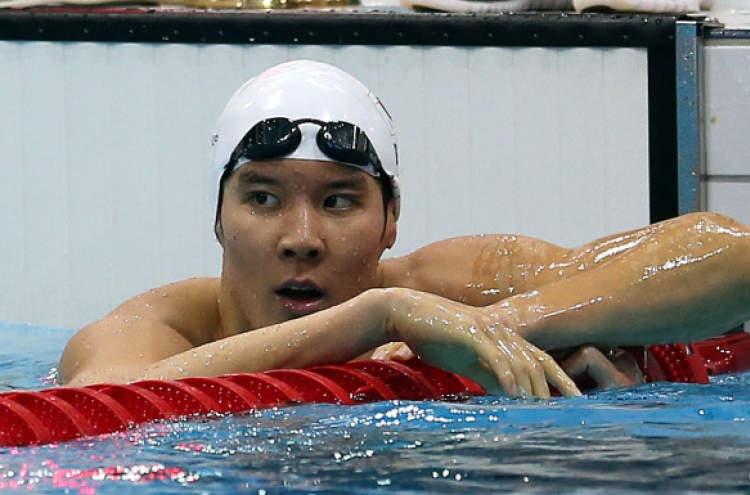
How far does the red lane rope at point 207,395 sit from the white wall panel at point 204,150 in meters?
1.87

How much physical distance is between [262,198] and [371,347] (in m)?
0.48

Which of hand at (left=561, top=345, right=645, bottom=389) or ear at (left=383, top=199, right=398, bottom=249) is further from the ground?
ear at (left=383, top=199, right=398, bottom=249)

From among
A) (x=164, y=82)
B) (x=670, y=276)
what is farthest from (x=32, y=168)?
(x=670, y=276)

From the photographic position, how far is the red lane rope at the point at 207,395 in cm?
194

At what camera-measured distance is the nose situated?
2.49 meters

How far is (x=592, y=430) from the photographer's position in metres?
1.82

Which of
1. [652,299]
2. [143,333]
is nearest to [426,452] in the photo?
[652,299]

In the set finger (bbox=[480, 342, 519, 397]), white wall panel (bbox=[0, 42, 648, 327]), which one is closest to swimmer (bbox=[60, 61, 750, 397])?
finger (bbox=[480, 342, 519, 397])

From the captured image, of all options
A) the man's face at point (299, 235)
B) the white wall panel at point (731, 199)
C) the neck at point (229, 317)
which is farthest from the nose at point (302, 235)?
the white wall panel at point (731, 199)

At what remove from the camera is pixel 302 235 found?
250 cm

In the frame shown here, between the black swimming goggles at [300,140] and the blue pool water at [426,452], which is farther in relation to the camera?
the black swimming goggles at [300,140]

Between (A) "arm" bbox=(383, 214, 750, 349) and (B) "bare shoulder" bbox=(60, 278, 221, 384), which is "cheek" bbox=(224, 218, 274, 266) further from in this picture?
(A) "arm" bbox=(383, 214, 750, 349)

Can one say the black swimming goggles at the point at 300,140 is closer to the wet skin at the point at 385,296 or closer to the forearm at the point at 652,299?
the wet skin at the point at 385,296

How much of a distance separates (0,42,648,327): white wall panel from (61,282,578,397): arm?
196 cm
